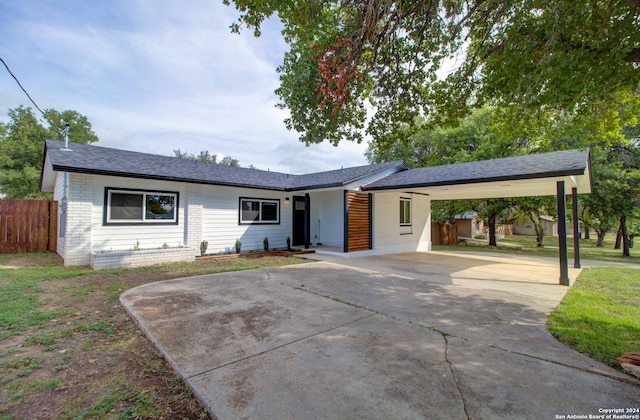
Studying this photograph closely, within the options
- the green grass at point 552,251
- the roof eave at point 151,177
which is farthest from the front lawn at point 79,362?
the green grass at point 552,251

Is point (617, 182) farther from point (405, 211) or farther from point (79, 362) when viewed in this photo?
point (79, 362)

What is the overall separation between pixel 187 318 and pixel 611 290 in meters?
8.38

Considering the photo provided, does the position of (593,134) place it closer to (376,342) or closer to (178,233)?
(376,342)

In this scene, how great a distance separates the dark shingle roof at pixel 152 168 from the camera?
7773 mm

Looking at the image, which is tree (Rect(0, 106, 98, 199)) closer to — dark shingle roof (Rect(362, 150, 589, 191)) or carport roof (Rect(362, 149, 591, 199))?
dark shingle roof (Rect(362, 150, 589, 191))

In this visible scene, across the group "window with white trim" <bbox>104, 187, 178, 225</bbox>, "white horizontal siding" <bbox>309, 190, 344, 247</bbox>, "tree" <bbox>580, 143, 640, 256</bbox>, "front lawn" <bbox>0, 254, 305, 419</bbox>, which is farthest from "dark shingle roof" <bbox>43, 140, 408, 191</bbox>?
"tree" <bbox>580, 143, 640, 256</bbox>

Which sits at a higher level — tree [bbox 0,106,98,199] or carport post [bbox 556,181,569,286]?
tree [bbox 0,106,98,199]

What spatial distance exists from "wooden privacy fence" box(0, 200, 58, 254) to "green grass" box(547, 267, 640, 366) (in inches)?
586

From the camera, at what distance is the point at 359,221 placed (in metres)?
11.1

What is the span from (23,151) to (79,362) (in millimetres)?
29250

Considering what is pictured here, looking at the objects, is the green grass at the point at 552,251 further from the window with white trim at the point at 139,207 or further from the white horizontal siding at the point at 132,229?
the window with white trim at the point at 139,207

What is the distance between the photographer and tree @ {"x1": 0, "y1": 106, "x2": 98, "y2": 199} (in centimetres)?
2109

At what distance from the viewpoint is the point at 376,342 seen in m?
3.33

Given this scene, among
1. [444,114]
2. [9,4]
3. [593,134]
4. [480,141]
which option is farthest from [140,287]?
[480,141]
